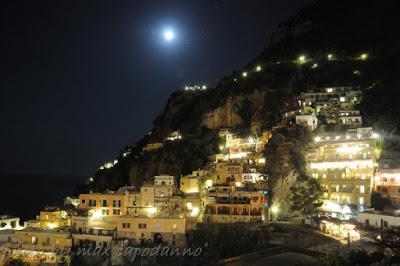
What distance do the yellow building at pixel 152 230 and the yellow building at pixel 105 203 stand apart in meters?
5.37

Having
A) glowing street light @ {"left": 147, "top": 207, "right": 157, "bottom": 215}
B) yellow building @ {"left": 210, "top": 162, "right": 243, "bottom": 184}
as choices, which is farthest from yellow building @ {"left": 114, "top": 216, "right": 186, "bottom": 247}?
yellow building @ {"left": 210, "top": 162, "right": 243, "bottom": 184}

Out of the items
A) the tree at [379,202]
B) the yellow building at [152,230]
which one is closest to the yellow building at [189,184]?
the yellow building at [152,230]

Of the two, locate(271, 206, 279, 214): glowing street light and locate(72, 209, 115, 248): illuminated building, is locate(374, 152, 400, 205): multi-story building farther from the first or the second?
locate(72, 209, 115, 248): illuminated building

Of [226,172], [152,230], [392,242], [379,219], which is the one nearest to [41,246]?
[152,230]

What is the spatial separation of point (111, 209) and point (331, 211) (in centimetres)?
2134

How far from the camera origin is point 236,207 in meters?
38.6

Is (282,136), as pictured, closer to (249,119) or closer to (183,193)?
(183,193)

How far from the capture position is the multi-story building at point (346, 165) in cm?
3945

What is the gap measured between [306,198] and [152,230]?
49.4 ft

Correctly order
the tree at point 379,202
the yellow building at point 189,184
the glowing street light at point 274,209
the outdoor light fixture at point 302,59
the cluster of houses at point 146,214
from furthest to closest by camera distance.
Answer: the outdoor light fixture at point 302,59, the yellow building at point 189,184, the glowing street light at point 274,209, the tree at point 379,202, the cluster of houses at point 146,214

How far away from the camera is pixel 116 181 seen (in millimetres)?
70250

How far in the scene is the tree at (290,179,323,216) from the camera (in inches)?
1532

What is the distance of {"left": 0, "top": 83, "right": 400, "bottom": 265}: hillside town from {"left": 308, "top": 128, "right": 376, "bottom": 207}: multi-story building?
0.31ft

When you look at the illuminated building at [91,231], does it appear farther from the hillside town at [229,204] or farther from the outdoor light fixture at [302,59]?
the outdoor light fixture at [302,59]
